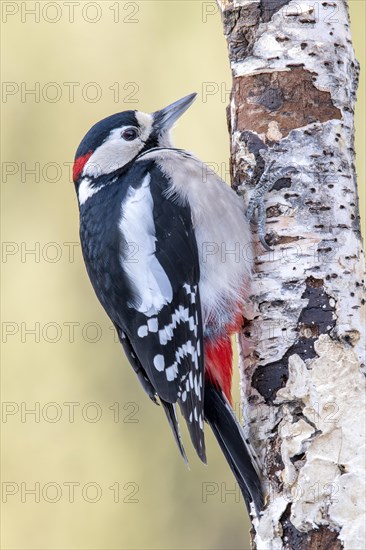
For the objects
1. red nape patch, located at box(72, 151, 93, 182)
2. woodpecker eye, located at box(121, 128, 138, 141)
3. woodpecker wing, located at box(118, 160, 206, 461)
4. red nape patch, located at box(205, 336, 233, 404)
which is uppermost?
woodpecker eye, located at box(121, 128, 138, 141)

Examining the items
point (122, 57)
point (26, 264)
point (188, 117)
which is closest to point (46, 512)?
point (26, 264)

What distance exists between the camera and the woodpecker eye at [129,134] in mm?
3057

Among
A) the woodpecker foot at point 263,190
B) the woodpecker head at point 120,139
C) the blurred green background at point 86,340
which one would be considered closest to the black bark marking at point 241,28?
the woodpecker foot at point 263,190

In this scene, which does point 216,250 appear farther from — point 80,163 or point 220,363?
point 80,163

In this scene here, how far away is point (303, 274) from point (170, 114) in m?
1.01

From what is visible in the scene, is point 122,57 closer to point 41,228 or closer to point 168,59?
point 168,59

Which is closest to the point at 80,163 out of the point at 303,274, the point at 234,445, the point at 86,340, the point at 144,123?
the point at 144,123

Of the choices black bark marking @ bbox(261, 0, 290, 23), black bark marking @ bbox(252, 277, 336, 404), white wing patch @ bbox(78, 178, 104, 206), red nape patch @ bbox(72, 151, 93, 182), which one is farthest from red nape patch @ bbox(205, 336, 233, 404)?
black bark marking @ bbox(261, 0, 290, 23)

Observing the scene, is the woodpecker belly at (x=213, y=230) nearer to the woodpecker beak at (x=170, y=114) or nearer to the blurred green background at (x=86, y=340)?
the woodpecker beak at (x=170, y=114)

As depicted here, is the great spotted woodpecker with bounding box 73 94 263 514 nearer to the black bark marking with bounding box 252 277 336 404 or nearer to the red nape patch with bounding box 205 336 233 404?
the red nape patch with bounding box 205 336 233 404

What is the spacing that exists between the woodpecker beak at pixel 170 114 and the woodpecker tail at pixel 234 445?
1.00 metres

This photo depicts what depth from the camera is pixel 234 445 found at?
239cm

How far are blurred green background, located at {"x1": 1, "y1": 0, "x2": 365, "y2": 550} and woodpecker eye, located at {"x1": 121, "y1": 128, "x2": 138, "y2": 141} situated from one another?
1.60 meters

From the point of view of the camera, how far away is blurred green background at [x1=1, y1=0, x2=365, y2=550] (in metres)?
4.87
